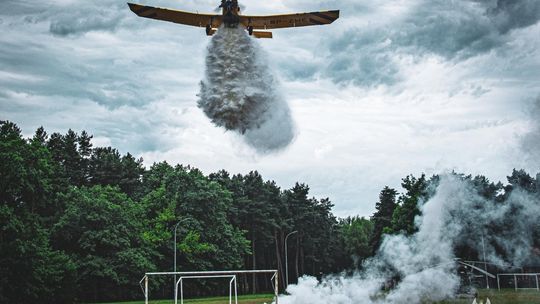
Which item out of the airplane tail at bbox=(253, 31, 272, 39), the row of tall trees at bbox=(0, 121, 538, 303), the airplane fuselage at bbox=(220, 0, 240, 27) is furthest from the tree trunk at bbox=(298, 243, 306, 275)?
the airplane fuselage at bbox=(220, 0, 240, 27)

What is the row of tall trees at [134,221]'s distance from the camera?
2160 inches

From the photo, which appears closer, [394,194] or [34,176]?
[34,176]

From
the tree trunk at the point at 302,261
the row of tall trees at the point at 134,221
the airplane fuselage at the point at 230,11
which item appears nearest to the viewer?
the airplane fuselage at the point at 230,11

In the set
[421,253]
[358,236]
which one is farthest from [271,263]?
[421,253]

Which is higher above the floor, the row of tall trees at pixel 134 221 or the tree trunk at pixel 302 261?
→ the row of tall trees at pixel 134 221

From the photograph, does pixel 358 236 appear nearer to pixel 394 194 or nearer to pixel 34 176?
pixel 394 194

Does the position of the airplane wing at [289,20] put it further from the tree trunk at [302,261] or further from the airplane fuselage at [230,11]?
the tree trunk at [302,261]

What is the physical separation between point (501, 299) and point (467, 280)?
2756 millimetres

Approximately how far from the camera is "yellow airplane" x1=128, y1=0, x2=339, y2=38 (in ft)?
128

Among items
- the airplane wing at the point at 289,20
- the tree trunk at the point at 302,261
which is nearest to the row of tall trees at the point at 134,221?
the tree trunk at the point at 302,261

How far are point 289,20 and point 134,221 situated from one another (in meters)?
40.3

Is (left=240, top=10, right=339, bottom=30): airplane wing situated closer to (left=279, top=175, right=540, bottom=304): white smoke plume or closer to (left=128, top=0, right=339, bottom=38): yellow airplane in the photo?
(left=128, top=0, right=339, bottom=38): yellow airplane

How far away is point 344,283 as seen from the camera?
141 feet

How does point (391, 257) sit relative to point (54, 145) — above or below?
below
